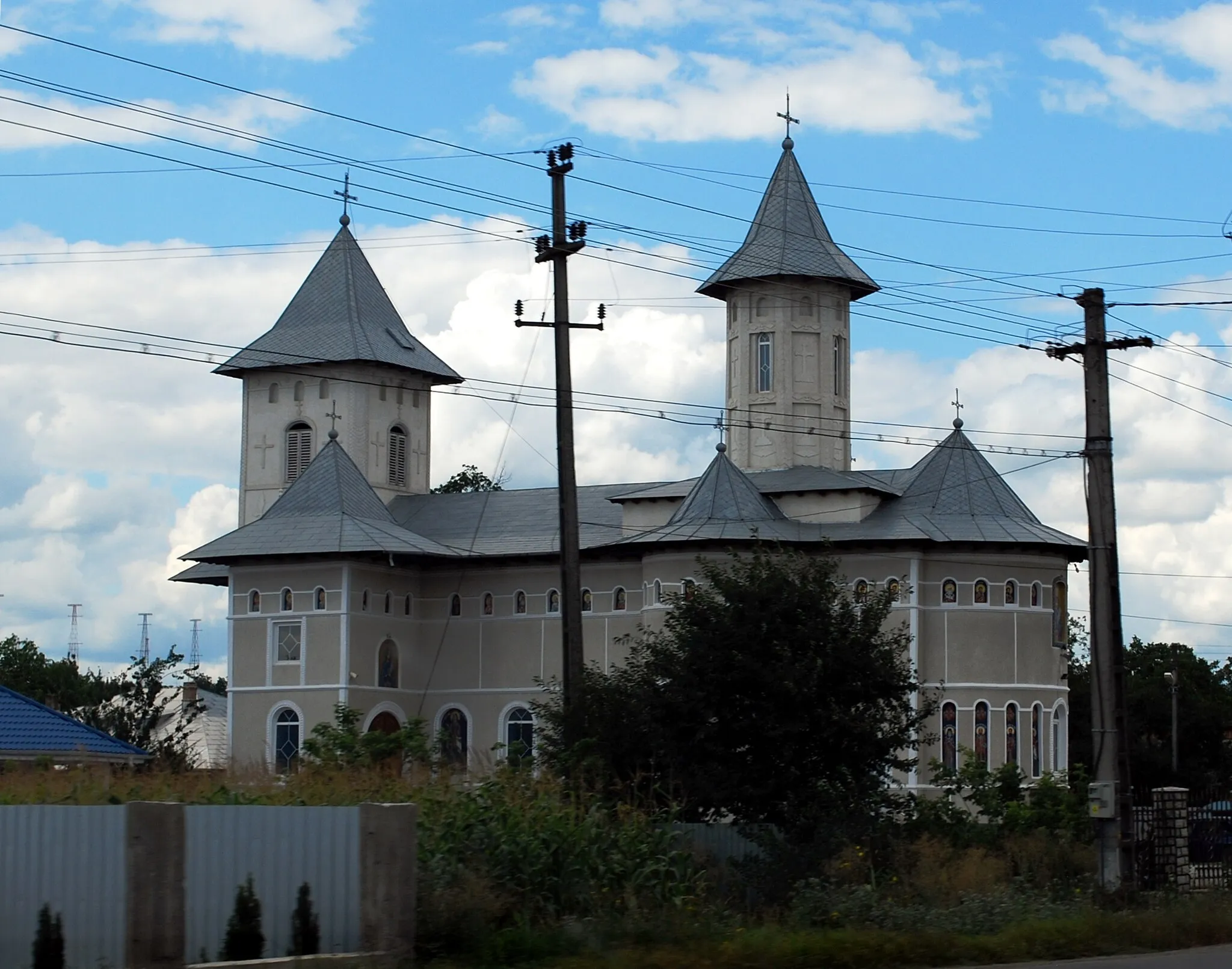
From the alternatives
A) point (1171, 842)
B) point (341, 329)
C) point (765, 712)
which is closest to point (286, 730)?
point (341, 329)

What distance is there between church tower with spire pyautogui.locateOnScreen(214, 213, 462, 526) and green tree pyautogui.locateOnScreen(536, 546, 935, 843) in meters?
31.1

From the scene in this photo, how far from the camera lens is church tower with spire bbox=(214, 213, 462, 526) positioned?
56031mm

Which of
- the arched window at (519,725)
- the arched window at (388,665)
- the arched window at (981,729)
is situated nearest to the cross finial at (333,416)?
the arched window at (388,665)

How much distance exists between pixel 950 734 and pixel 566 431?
22143 mm

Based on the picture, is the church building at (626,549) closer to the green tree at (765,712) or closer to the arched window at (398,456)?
the arched window at (398,456)

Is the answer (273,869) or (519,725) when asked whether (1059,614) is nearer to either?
(519,725)

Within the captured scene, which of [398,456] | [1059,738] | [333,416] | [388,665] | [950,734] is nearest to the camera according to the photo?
[950,734]

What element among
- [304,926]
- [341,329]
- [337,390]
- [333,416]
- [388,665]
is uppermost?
[341,329]

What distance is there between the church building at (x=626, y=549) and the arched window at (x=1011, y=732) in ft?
0.15

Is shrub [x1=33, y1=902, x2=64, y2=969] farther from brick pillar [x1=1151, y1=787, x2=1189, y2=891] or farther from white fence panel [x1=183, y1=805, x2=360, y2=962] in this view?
brick pillar [x1=1151, y1=787, x2=1189, y2=891]

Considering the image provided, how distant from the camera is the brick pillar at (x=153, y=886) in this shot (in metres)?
15.3

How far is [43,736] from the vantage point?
28.2 meters

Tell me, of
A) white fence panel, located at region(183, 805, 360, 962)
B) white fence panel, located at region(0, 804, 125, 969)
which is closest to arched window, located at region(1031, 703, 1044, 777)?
white fence panel, located at region(183, 805, 360, 962)

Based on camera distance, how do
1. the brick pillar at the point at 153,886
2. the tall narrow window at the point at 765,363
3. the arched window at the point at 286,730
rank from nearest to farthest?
1. the brick pillar at the point at 153,886
2. the arched window at the point at 286,730
3. the tall narrow window at the point at 765,363
